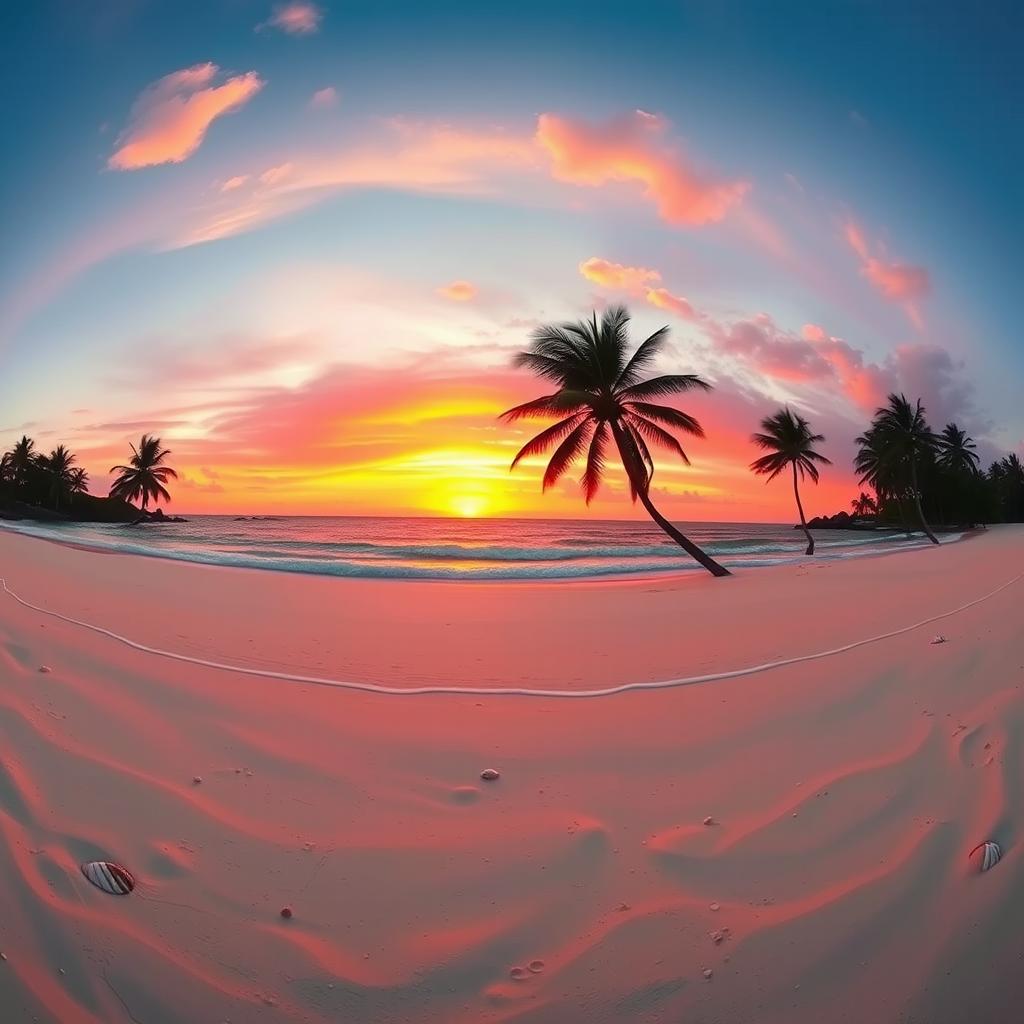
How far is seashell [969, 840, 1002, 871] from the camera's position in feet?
8.83

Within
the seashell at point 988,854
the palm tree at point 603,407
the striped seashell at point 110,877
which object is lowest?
the seashell at point 988,854

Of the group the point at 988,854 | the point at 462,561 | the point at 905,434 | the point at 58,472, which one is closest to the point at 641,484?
the point at 462,561

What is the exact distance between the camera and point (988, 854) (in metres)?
2.72

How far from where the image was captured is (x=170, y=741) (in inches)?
158

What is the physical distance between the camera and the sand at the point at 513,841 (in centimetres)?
216

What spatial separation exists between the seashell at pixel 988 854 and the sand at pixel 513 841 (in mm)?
58

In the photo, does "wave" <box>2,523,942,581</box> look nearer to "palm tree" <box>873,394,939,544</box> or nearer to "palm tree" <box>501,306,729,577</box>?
"palm tree" <box>501,306,729,577</box>

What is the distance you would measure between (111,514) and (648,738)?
8321 cm

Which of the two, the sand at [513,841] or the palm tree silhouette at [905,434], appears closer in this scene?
the sand at [513,841]

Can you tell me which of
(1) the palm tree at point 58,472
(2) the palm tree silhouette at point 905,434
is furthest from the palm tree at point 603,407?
(1) the palm tree at point 58,472

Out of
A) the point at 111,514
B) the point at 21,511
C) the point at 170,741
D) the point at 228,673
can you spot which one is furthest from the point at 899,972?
the point at 111,514

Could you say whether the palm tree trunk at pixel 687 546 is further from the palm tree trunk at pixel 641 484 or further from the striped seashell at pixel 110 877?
the striped seashell at pixel 110 877

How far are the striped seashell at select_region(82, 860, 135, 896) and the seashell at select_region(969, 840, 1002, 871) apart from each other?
12.7ft

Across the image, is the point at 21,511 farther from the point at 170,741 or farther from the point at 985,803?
the point at 985,803
